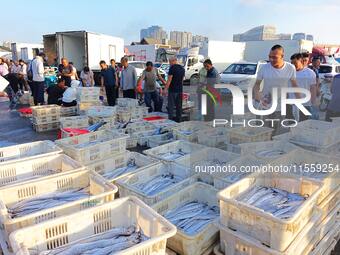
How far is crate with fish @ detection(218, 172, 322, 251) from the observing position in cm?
247

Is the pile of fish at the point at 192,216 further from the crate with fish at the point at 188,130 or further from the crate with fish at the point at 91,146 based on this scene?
the crate with fish at the point at 188,130

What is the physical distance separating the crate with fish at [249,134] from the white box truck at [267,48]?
2089 centimetres

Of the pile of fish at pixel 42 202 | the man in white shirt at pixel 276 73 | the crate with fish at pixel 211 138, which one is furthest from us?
the crate with fish at pixel 211 138

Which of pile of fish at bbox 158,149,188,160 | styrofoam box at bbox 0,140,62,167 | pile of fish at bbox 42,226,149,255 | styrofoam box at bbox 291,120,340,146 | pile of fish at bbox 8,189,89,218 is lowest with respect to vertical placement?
pile of fish at bbox 158,149,188,160

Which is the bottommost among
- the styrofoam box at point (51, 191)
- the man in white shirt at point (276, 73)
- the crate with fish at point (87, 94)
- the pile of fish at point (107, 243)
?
the pile of fish at point (107, 243)

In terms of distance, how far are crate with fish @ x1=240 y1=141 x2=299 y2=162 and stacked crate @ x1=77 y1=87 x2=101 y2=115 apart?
5.61 metres

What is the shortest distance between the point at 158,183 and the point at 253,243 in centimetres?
173

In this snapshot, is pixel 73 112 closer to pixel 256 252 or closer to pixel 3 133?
pixel 3 133

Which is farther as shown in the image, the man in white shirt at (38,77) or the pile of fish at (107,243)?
the man in white shirt at (38,77)

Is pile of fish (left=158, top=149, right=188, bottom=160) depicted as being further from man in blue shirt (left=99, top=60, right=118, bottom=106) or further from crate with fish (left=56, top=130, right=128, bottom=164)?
man in blue shirt (left=99, top=60, right=118, bottom=106)

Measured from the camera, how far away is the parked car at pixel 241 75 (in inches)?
560

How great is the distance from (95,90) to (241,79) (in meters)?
7.48

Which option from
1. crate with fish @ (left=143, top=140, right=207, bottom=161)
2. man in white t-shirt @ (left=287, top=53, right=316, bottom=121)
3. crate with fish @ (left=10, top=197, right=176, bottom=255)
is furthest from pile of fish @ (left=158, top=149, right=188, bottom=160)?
crate with fish @ (left=10, top=197, right=176, bottom=255)

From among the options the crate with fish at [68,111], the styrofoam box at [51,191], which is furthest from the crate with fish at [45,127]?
the styrofoam box at [51,191]
